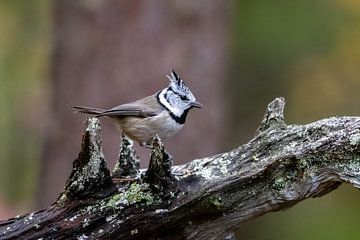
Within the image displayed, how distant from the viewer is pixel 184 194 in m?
3.07

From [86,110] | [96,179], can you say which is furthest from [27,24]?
[96,179]

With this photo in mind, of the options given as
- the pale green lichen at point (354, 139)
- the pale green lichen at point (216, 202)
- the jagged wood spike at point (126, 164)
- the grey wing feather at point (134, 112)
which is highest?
the grey wing feather at point (134, 112)

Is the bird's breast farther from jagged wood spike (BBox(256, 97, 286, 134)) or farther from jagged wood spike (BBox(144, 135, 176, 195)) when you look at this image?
jagged wood spike (BBox(144, 135, 176, 195))

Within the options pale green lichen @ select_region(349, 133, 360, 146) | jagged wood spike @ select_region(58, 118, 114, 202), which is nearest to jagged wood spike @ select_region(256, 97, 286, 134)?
pale green lichen @ select_region(349, 133, 360, 146)

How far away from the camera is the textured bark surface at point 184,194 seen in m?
3.02

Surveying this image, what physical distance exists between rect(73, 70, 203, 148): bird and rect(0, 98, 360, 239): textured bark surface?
1.24 metres

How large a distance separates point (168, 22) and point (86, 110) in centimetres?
188

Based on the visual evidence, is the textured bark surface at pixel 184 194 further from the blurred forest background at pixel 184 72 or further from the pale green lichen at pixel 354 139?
the blurred forest background at pixel 184 72

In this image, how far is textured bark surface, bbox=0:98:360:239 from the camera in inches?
119

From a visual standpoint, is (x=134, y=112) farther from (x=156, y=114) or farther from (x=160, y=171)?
(x=160, y=171)

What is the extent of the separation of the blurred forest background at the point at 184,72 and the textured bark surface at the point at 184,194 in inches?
113

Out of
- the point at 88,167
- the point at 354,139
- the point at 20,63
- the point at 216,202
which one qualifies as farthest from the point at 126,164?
the point at 20,63

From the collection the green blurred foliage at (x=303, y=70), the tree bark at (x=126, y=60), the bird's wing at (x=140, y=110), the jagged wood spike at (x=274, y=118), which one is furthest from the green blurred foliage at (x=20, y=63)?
the jagged wood spike at (x=274, y=118)

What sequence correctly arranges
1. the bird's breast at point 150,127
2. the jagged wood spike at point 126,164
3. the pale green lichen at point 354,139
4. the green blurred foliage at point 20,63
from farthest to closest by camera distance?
1. the green blurred foliage at point 20,63
2. the bird's breast at point 150,127
3. the jagged wood spike at point 126,164
4. the pale green lichen at point 354,139
